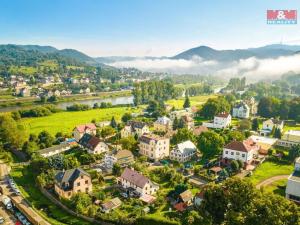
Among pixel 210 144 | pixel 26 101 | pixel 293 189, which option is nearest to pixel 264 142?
pixel 210 144

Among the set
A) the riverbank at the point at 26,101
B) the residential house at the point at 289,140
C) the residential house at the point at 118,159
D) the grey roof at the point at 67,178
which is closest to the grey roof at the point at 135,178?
the grey roof at the point at 67,178

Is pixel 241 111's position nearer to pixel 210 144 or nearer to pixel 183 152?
pixel 210 144

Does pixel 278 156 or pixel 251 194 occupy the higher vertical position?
pixel 251 194

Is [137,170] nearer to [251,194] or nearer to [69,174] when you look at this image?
[69,174]

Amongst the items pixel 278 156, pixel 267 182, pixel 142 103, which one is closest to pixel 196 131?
pixel 278 156

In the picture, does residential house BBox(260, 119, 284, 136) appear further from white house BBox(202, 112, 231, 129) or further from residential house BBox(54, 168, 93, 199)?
residential house BBox(54, 168, 93, 199)
